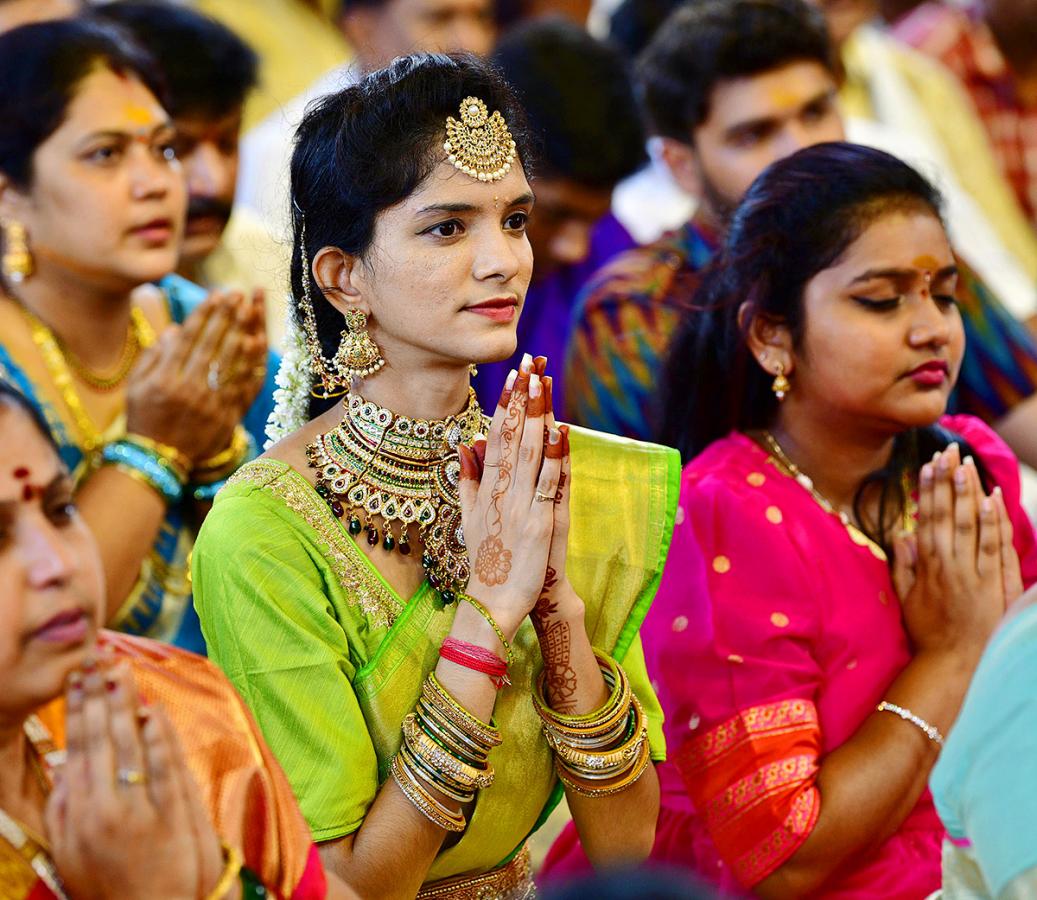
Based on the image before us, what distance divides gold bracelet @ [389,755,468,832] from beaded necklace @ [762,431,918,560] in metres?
0.94

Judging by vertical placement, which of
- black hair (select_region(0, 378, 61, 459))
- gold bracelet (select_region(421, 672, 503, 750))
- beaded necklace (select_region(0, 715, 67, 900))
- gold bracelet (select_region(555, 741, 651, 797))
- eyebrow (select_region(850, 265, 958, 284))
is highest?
black hair (select_region(0, 378, 61, 459))

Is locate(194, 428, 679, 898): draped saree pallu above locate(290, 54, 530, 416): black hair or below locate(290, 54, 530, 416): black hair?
below

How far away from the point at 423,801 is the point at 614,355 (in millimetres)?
1954

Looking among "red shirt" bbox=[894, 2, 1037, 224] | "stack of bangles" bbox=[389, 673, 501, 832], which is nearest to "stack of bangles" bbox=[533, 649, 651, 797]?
"stack of bangles" bbox=[389, 673, 501, 832]

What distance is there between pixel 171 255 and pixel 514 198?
125 centimetres

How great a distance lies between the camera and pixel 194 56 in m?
4.07

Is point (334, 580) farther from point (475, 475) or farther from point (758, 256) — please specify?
point (758, 256)

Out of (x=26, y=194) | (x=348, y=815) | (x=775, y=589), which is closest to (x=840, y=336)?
(x=775, y=589)

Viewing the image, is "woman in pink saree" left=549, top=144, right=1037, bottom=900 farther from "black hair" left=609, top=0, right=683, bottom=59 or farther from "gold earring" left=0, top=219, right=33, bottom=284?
"black hair" left=609, top=0, right=683, bottom=59

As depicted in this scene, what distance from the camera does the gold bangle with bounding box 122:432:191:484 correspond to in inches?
131

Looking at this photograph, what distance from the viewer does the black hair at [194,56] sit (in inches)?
159

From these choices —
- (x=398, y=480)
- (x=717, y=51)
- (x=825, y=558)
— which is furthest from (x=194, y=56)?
(x=825, y=558)

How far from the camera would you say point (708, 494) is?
277 centimetres

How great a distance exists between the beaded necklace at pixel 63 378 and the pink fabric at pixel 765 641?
131cm
